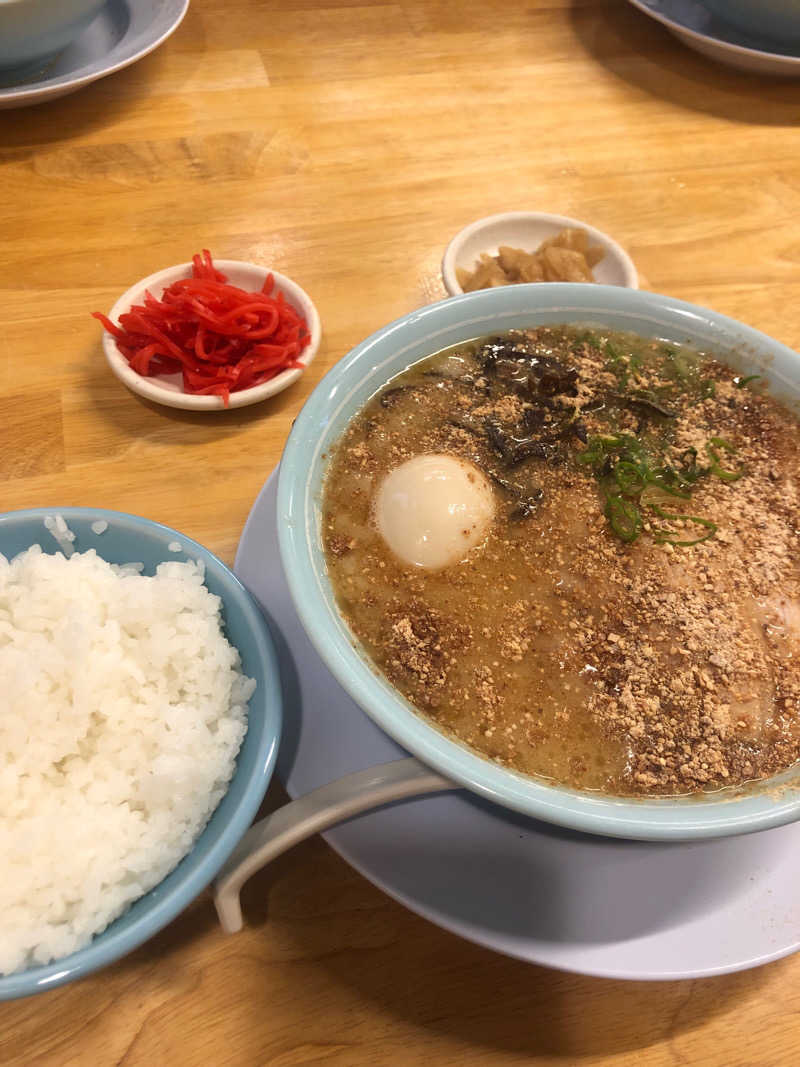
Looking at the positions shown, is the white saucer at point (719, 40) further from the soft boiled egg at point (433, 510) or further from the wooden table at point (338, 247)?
the soft boiled egg at point (433, 510)

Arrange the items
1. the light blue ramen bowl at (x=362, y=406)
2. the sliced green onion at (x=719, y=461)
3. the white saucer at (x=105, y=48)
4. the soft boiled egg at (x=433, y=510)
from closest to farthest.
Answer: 1. the light blue ramen bowl at (x=362, y=406)
2. the soft boiled egg at (x=433, y=510)
3. the sliced green onion at (x=719, y=461)
4. the white saucer at (x=105, y=48)

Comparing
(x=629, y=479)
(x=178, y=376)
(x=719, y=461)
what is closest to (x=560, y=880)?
(x=629, y=479)

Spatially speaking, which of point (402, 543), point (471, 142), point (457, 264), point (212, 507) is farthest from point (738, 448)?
point (471, 142)

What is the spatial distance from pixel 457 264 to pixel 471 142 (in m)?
0.71

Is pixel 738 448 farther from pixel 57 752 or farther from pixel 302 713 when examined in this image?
pixel 57 752

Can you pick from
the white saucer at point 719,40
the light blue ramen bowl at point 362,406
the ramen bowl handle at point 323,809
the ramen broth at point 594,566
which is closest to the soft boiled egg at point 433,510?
the ramen broth at point 594,566

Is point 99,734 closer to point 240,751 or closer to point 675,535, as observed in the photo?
point 240,751

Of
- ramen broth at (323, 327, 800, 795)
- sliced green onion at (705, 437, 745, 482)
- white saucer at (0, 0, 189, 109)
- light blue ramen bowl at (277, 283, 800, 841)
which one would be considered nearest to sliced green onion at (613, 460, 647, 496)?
ramen broth at (323, 327, 800, 795)

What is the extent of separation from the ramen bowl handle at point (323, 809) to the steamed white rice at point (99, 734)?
0.28 ft

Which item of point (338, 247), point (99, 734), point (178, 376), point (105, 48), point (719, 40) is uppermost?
point (719, 40)

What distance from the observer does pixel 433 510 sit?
126cm

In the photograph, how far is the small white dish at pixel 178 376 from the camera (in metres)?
1.65

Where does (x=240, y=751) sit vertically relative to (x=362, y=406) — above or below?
below

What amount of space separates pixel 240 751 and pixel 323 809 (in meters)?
0.22
